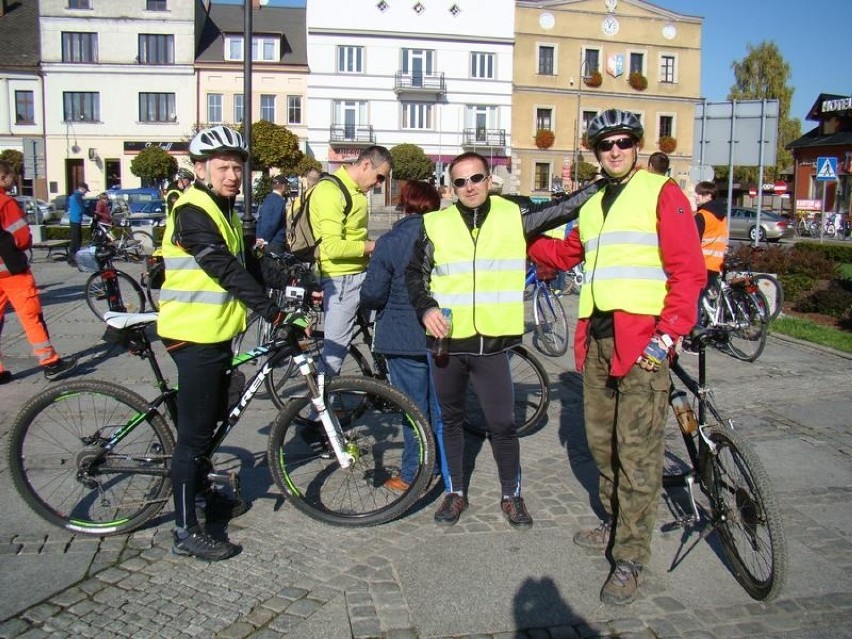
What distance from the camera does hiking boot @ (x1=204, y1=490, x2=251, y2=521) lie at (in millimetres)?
4434

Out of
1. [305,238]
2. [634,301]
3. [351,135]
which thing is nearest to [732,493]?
[634,301]

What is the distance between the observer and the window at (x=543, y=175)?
5538cm

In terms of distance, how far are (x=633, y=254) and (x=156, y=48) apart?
5249 cm

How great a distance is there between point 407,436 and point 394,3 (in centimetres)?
5141

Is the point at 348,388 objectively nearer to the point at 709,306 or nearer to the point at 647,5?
the point at 709,306

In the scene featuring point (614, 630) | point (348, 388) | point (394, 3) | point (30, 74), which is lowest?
point (614, 630)

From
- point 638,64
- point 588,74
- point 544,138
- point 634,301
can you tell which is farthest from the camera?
point 638,64

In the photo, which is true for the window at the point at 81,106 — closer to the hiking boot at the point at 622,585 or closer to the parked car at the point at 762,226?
the parked car at the point at 762,226

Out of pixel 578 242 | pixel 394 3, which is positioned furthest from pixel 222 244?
pixel 394 3

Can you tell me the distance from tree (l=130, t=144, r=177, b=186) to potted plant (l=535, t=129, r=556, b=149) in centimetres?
2443

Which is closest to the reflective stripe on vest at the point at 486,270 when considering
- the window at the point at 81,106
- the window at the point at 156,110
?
the window at the point at 156,110

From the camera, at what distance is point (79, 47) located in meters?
49.6

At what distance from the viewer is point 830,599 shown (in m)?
3.64

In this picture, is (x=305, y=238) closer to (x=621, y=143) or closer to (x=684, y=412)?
(x=621, y=143)
